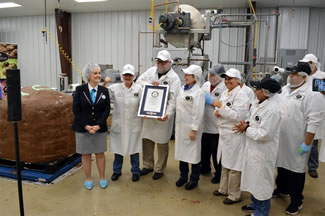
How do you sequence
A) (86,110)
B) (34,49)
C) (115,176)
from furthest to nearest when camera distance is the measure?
(34,49) < (115,176) < (86,110)

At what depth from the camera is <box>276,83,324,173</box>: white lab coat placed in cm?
224

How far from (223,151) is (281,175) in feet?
2.40

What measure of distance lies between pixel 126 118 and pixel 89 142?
49 cm

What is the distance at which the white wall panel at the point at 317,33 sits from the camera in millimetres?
6957

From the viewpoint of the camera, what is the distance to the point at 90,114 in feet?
9.02

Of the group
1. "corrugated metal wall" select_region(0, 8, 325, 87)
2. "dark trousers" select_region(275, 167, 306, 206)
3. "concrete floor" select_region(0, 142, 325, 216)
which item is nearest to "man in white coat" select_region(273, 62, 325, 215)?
"dark trousers" select_region(275, 167, 306, 206)

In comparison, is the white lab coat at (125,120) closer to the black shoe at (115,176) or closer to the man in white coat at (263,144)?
the black shoe at (115,176)

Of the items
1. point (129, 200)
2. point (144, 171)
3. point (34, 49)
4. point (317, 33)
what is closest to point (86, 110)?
point (129, 200)

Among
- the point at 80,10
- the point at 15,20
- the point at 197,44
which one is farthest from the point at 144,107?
the point at 15,20

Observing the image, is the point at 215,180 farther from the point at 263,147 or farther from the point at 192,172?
the point at 263,147

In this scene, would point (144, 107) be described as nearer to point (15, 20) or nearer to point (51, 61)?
point (51, 61)

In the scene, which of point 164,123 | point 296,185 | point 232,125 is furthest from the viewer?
point 164,123

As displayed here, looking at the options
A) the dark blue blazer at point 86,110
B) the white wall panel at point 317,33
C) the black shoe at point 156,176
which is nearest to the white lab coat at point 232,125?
the black shoe at point 156,176

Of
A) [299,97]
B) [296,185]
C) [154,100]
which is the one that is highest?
[299,97]
